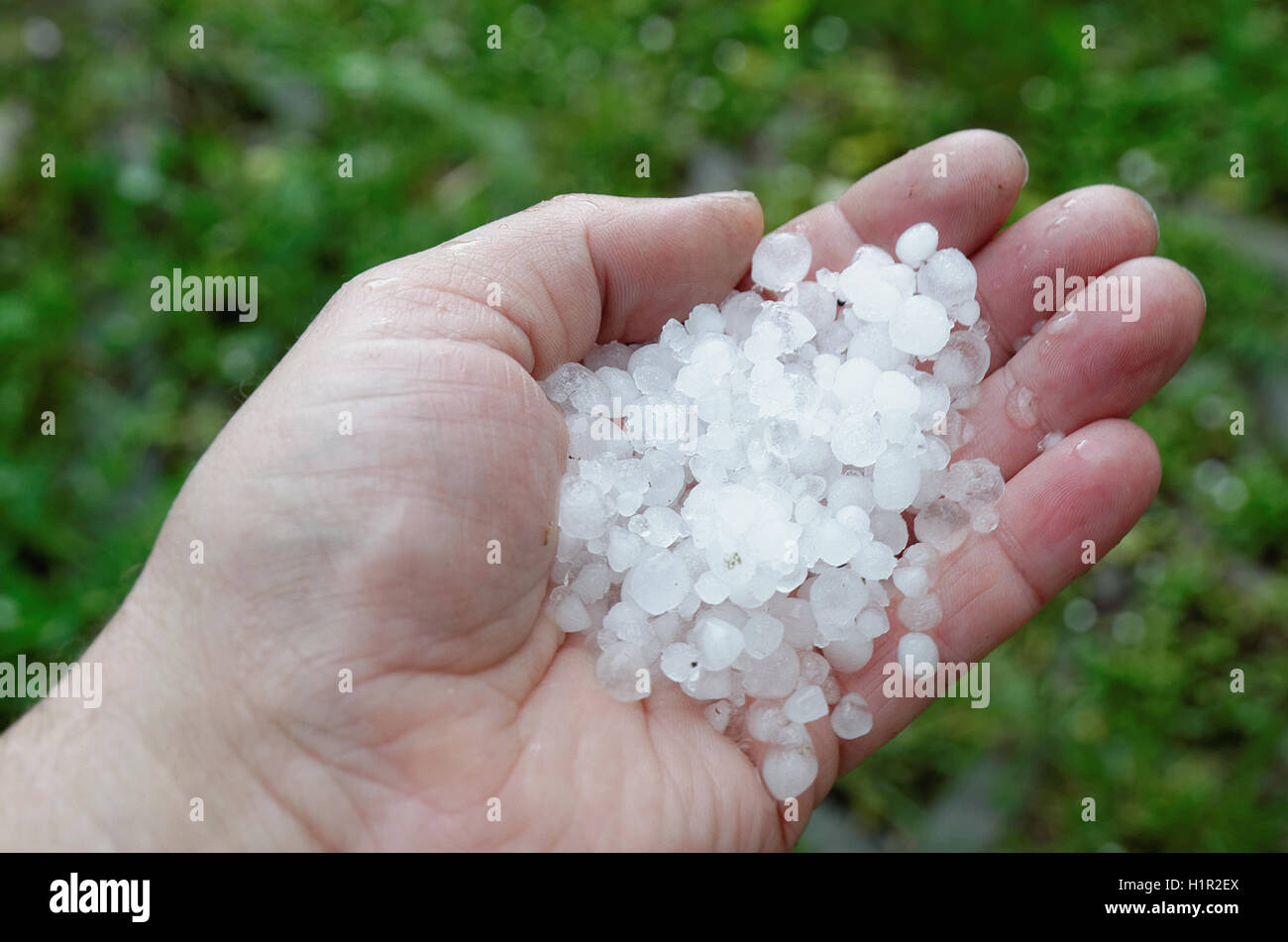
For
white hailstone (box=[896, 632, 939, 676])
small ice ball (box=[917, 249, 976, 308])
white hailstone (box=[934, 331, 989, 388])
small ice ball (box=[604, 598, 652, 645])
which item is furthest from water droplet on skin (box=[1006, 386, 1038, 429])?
small ice ball (box=[604, 598, 652, 645])

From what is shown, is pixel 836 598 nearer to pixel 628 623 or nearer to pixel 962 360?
pixel 628 623

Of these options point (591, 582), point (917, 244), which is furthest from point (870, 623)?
point (917, 244)

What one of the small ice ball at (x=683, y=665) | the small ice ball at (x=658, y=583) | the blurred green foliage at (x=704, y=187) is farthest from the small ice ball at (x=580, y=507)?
the blurred green foliage at (x=704, y=187)

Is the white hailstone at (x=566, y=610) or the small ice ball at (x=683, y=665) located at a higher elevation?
the white hailstone at (x=566, y=610)

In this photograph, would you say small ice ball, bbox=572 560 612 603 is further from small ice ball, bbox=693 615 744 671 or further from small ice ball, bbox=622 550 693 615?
small ice ball, bbox=693 615 744 671

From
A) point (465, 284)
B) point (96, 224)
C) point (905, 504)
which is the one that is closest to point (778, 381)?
point (905, 504)

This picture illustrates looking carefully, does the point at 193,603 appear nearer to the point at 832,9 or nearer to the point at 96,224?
the point at 96,224

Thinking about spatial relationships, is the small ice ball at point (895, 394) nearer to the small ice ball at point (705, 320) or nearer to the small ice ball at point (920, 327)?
the small ice ball at point (920, 327)
